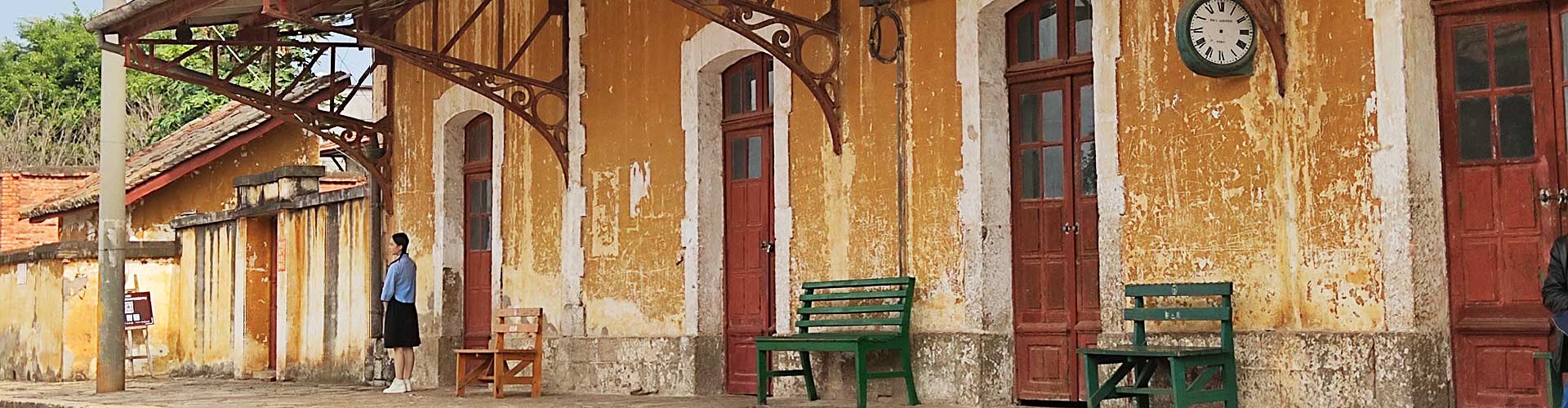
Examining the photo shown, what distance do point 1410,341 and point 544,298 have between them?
25.5 ft

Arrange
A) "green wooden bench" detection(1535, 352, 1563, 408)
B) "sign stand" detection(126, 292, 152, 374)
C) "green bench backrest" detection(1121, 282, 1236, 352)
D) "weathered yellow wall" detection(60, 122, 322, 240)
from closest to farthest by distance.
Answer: "green wooden bench" detection(1535, 352, 1563, 408) < "green bench backrest" detection(1121, 282, 1236, 352) < "sign stand" detection(126, 292, 152, 374) < "weathered yellow wall" detection(60, 122, 322, 240)

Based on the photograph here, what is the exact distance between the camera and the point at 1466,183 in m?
8.31

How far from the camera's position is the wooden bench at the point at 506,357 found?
13125mm

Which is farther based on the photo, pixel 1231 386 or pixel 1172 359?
pixel 1231 386

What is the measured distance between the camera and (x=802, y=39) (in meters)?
11.4

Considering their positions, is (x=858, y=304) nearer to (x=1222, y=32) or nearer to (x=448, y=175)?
(x=1222, y=32)

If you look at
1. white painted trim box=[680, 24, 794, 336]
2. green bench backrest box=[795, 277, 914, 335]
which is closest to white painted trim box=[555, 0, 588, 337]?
white painted trim box=[680, 24, 794, 336]

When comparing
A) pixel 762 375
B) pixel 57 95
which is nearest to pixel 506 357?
pixel 762 375

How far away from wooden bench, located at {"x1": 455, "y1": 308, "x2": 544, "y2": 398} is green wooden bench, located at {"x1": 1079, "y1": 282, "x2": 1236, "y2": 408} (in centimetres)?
523

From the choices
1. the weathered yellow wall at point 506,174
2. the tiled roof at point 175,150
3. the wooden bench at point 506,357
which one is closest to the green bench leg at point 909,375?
the wooden bench at point 506,357

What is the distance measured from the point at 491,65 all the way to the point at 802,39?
4.28 m

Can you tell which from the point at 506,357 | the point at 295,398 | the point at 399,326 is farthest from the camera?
the point at 295,398

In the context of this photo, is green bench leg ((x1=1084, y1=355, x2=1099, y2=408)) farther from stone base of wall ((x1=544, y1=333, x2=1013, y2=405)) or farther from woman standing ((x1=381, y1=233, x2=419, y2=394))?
woman standing ((x1=381, y1=233, x2=419, y2=394))

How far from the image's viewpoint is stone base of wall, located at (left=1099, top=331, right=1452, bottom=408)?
8188mm
